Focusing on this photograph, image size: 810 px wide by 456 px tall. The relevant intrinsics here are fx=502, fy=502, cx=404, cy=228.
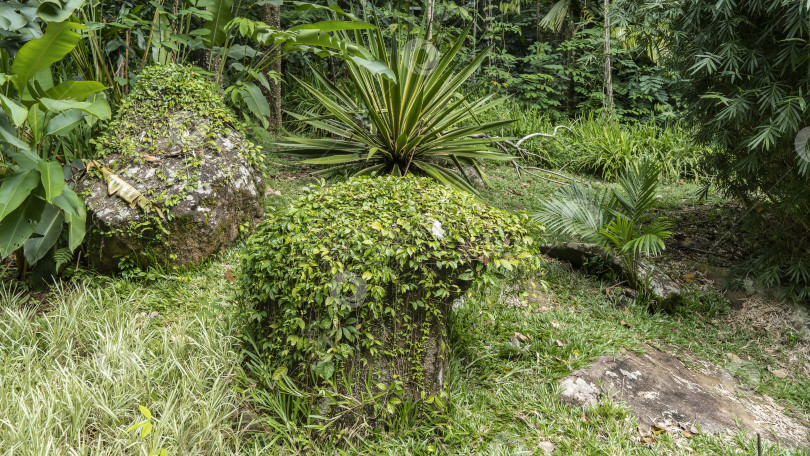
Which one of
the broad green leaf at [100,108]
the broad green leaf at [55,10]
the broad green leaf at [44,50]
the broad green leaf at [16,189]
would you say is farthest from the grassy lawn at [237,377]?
the broad green leaf at [55,10]

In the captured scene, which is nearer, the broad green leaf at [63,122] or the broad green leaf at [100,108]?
the broad green leaf at [100,108]

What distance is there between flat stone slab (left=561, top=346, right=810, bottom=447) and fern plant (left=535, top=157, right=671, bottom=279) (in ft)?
2.99

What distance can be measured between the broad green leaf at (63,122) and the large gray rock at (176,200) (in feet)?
1.79

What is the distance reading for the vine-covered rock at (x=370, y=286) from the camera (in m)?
2.12

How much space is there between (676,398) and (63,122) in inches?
145

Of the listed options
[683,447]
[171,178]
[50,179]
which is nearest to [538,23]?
[171,178]

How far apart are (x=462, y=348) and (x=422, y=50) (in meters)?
3.20

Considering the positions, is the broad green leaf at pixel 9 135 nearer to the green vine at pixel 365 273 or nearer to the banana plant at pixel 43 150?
the banana plant at pixel 43 150

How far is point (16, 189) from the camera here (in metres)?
2.56

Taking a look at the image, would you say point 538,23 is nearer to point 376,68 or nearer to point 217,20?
point 217,20

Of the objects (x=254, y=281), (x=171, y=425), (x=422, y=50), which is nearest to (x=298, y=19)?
(x=422, y=50)

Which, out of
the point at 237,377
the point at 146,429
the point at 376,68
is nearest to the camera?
the point at 146,429

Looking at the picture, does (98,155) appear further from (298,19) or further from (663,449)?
(298,19)

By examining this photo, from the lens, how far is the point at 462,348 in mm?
2721
